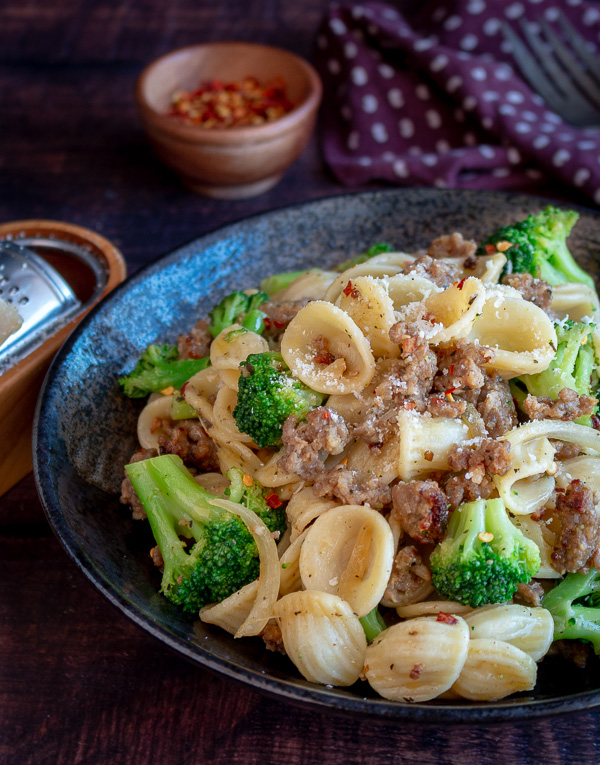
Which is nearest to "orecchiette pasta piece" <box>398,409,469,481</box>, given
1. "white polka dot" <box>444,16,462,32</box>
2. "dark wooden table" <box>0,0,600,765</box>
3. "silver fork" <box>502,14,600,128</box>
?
"dark wooden table" <box>0,0,600,765</box>

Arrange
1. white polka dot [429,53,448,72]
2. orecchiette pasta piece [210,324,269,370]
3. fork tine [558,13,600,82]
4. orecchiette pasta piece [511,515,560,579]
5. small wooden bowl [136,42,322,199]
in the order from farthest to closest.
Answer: fork tine [558,13,600,82] < white polka dot [429,53,448,72] < small wooden bowl [136,42,322,199] < orecchiette pasta piece [210,324,269,370] < orecchiette pasta piece [511,515,560,579]

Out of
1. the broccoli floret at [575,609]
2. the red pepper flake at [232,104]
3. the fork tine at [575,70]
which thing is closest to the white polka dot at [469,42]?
the fork tine at [575,70]

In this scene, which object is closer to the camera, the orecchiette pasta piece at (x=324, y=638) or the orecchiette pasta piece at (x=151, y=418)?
the orecchiette pasta piece at (x=324, y=638)

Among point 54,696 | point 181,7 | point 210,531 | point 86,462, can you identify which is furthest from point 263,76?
point 54,696

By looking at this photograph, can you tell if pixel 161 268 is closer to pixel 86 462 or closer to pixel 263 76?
pixel 86 462

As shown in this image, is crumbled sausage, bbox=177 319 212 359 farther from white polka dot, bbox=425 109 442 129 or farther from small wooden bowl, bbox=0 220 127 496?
white polka dot, bbox=425 109 442 129

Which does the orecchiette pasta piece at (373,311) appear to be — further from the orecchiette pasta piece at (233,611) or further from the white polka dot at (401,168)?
the white polka dot at (401,168)
